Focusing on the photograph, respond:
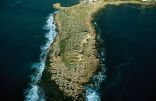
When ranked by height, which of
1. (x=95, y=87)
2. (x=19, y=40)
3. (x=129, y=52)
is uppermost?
(x=129, y=52)

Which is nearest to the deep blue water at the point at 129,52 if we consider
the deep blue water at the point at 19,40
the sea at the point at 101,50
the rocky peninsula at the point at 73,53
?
the sea at the point at 101,50

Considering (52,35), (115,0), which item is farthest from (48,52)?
(115,0)

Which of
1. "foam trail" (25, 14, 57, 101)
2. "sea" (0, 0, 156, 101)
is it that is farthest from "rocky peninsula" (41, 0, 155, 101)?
"sea" (0, 0, 156, 101)

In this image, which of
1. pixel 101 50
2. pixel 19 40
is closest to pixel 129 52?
pixel 101 50

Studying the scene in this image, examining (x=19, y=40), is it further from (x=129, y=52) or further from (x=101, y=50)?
(x=129, y=52)

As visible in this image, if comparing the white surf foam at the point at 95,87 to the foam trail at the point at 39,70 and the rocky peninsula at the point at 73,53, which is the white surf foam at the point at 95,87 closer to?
the rocky peninsula at the point at 73,53

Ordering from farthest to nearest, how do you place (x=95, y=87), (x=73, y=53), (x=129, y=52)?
(x=129, y=52), (x=73, y=53), (x=95, y=87)
